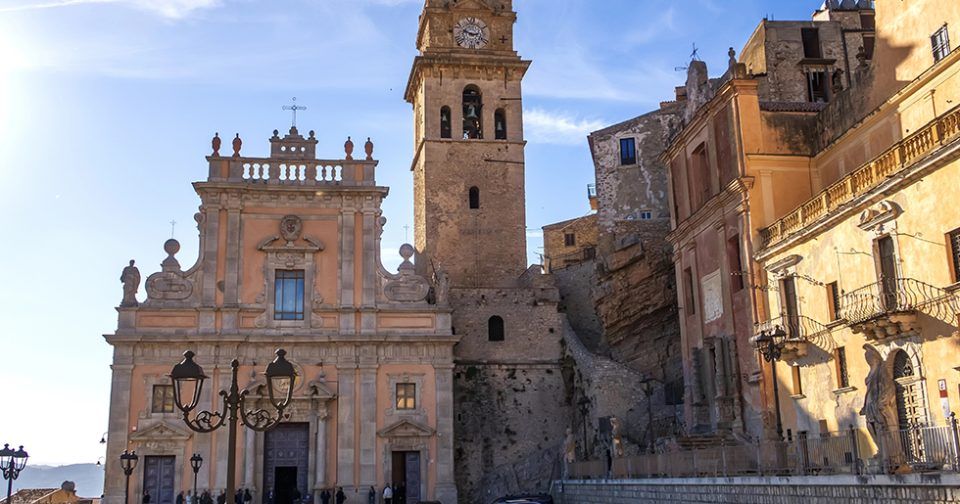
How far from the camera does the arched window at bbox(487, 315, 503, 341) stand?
129 ft

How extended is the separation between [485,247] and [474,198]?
86.1 inches

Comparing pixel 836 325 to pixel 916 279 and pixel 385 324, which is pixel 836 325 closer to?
pixel 916 279

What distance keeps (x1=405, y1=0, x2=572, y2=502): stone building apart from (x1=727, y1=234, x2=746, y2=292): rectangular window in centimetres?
1249

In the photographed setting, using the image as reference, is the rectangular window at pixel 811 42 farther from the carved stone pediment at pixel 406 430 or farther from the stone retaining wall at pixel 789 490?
the carved stone pediment at pixel 406 430

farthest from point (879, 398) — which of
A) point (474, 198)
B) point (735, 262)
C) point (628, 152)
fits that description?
point (474, 198)

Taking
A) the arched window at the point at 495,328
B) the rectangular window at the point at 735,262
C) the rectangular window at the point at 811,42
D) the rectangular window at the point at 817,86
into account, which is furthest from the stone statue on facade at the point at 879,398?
the arched window at the point at 495,328

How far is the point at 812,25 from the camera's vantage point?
3444 cm

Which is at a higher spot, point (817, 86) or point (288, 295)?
point (817, 86)

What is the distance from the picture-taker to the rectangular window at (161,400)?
3369 centimetres

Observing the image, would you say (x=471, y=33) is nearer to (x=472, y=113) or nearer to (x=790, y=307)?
(x=472, y=113)

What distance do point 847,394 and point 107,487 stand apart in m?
23.1

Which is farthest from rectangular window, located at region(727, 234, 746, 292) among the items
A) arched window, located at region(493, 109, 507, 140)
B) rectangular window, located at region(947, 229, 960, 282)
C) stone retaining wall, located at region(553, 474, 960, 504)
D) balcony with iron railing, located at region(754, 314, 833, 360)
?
arched window, located at region(493, 109, 507, 140)

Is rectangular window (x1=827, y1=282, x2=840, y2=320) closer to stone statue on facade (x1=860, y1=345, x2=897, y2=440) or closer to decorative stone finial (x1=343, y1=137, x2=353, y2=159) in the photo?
stone statue on facade (x1=860, y1=345, x2=897, y2=440)

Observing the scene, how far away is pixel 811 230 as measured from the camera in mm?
22719
